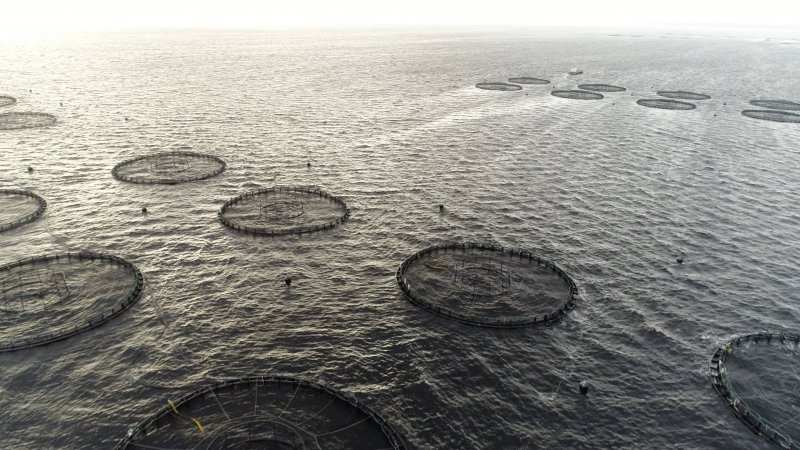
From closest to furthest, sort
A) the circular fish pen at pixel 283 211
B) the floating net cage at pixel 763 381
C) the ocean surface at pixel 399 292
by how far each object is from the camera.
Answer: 1. the floating net cage at pixel 763 381
2. the ocean surface at pixel 399 292
3. the circular fish pen at pixel 283 211

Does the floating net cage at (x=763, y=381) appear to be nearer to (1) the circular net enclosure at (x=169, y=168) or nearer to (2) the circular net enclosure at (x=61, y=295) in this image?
(2) the circular net enclosure at (x=61, y=295)

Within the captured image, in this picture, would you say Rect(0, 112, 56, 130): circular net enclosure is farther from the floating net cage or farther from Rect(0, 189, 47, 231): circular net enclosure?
the floating net cage

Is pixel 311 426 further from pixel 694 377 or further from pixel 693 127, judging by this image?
pixel 693 127

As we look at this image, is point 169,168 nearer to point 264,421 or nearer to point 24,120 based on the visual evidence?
point 24,120

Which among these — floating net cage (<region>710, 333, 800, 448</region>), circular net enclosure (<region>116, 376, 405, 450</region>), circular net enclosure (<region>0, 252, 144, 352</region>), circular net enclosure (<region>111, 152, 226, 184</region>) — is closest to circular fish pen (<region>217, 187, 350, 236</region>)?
circular net enclosure (<region>111, 152, 226, 184</region>)

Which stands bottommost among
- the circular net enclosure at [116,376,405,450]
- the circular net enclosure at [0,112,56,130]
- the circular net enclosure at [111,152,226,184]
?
the circular net enclosure at [116,376,405,450]

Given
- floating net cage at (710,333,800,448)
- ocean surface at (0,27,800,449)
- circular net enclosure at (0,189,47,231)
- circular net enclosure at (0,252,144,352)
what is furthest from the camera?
circular net enclosure at (0,189,47,231)

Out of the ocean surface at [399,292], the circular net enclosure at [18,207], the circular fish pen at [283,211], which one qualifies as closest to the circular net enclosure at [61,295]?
the ocean surface at [399,292]
